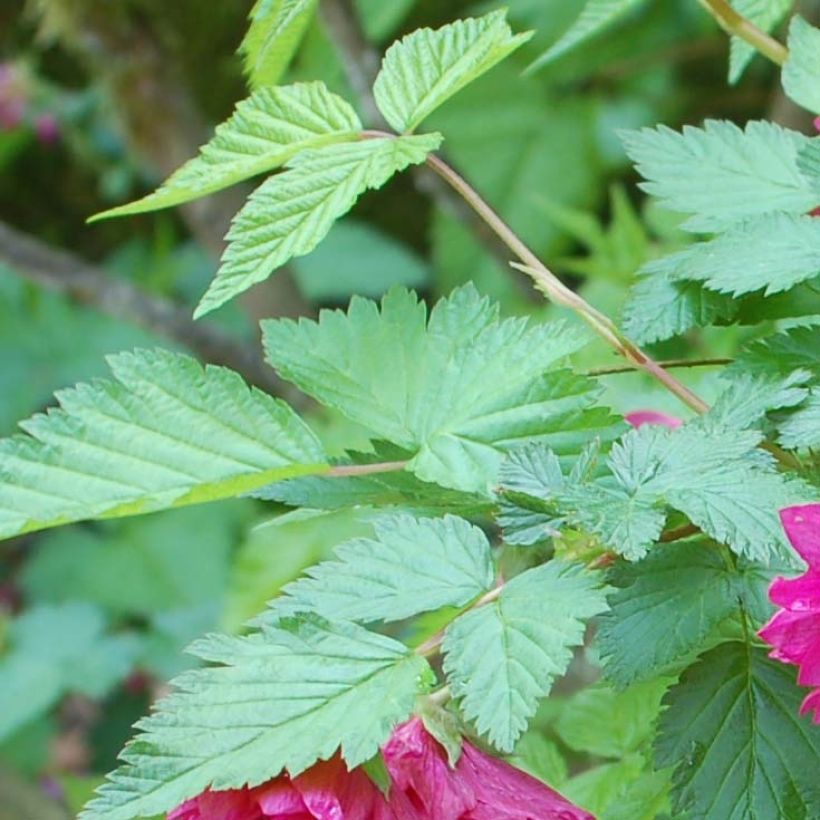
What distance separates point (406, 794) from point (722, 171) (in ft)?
0.63

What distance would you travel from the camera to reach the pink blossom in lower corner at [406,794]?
0.86ft

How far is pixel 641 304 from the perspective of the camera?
1.15ft

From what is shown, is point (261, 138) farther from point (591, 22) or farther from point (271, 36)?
point (591, 22)

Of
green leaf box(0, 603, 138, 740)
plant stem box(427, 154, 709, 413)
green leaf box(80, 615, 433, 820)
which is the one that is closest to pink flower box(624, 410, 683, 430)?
plant stem box(427, 154, 709, 413)

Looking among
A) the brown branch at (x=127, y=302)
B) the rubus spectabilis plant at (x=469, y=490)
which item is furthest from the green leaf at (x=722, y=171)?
the brown branch at (x=127, y=302)

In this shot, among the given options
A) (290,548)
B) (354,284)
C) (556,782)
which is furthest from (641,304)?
(354,284)

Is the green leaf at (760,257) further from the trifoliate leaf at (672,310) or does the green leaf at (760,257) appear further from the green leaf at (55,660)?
the green leaf at (55,660)

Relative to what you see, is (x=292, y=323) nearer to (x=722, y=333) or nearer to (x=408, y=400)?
(x=408, y=400)

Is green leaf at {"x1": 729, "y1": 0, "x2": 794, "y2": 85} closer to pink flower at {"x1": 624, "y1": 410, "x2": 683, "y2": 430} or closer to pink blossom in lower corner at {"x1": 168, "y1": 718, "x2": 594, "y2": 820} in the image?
pink flower at {"x1": 624, "y1": 410, "x2": 683, "y2": 430}

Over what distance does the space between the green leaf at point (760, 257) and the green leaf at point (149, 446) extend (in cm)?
10

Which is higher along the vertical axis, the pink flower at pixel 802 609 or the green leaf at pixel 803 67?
the green leaf at pixel 803 67

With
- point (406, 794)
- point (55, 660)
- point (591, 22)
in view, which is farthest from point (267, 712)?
point (55, 660)

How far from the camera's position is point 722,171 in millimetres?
370

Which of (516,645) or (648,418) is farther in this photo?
(648,418)
